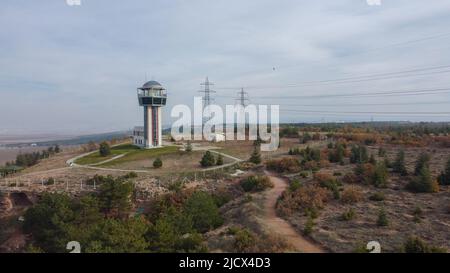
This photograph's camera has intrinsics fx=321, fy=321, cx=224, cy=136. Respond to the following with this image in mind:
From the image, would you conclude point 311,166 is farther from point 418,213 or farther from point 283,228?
point 283,228

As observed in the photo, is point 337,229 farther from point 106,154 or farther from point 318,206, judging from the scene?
point 106,154

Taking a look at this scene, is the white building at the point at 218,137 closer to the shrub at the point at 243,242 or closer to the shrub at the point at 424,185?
the shrub at the point at 424,185

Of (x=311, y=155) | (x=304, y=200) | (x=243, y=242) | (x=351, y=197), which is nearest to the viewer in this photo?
(x=243, y=242)

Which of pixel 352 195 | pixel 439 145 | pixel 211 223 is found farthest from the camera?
pixel 439 145

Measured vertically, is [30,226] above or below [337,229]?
below

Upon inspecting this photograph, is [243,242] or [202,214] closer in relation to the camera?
[243,242]

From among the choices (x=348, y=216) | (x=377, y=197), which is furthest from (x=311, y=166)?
(x=348, y=216)
